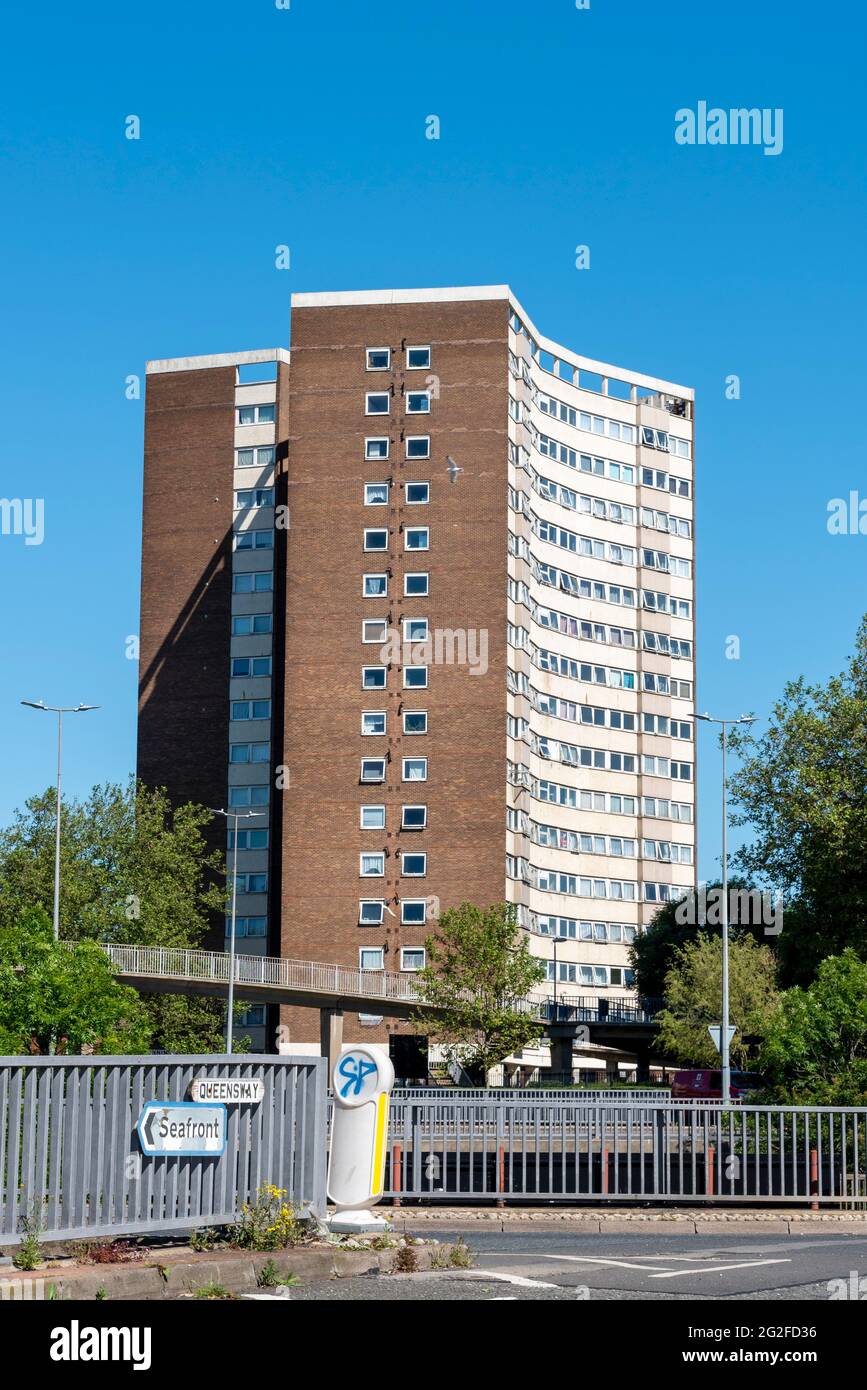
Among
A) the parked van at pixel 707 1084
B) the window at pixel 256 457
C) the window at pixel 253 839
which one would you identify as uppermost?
the window at pixel 256 457

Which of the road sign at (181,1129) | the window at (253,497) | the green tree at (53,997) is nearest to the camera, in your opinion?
the road sign at (181,1129)

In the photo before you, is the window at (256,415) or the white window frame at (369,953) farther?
the window at (256,415)

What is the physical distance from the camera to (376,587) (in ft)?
317

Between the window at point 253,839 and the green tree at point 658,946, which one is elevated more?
the window at point 253,839

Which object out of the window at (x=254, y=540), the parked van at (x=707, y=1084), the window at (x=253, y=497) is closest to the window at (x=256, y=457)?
the window at (x=253, y=497)

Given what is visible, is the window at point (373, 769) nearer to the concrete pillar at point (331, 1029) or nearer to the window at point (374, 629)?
the window at point (374, 629)

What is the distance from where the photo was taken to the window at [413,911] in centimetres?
9369

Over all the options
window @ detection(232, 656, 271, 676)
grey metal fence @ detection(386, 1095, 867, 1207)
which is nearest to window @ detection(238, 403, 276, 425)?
window @ detection(232, 656, 271, 676)

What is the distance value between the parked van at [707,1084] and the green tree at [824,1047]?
95.4ft

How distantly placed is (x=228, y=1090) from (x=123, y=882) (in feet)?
224

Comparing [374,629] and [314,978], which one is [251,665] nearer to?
[374,629]

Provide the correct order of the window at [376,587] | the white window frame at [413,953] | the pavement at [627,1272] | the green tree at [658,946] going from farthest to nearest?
the green tree at [658,946] → the window at [376,587] → the white window frame at [413,953] → the pavement at [627,1272]

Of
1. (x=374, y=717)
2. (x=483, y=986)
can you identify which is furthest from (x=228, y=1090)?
(x=374, y=717)
